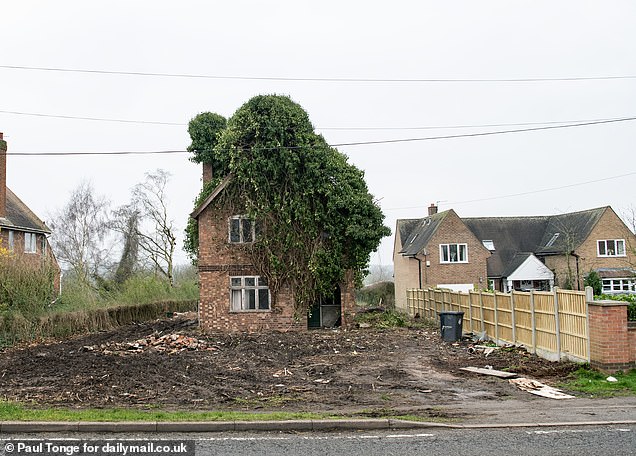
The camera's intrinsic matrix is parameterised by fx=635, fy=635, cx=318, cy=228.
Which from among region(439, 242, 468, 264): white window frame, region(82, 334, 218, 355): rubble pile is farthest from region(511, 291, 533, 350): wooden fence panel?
region(439, 242, 468, 264): white window frame

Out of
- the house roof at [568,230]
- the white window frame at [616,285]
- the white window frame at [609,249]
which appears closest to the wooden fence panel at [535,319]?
the house roof at [568,230]

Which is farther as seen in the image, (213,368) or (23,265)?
(23,265)

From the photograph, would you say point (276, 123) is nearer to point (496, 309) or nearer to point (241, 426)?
point (496, 309)

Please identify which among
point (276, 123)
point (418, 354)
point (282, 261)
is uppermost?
point (276, 123)

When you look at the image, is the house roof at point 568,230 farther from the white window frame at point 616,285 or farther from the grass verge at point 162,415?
the grass verge at point 162,415

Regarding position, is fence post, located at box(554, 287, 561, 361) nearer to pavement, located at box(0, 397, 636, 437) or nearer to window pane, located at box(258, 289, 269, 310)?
pavement, located at box(0, 397, 636, 437)

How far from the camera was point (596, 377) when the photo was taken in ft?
46.4

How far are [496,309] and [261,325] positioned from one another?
409 inches

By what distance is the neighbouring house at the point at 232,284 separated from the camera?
27.7 m

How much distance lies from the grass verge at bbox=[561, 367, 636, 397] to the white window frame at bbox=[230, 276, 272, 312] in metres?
15.5

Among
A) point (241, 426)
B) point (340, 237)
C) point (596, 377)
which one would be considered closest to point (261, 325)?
point (340, 237)

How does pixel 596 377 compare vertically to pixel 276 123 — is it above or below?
below

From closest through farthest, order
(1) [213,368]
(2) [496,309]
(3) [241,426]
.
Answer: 1. (3) [241,426]
2. (1) [213,368]
3. (2) [496,309]

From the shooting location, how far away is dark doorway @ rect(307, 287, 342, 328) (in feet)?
95.8
